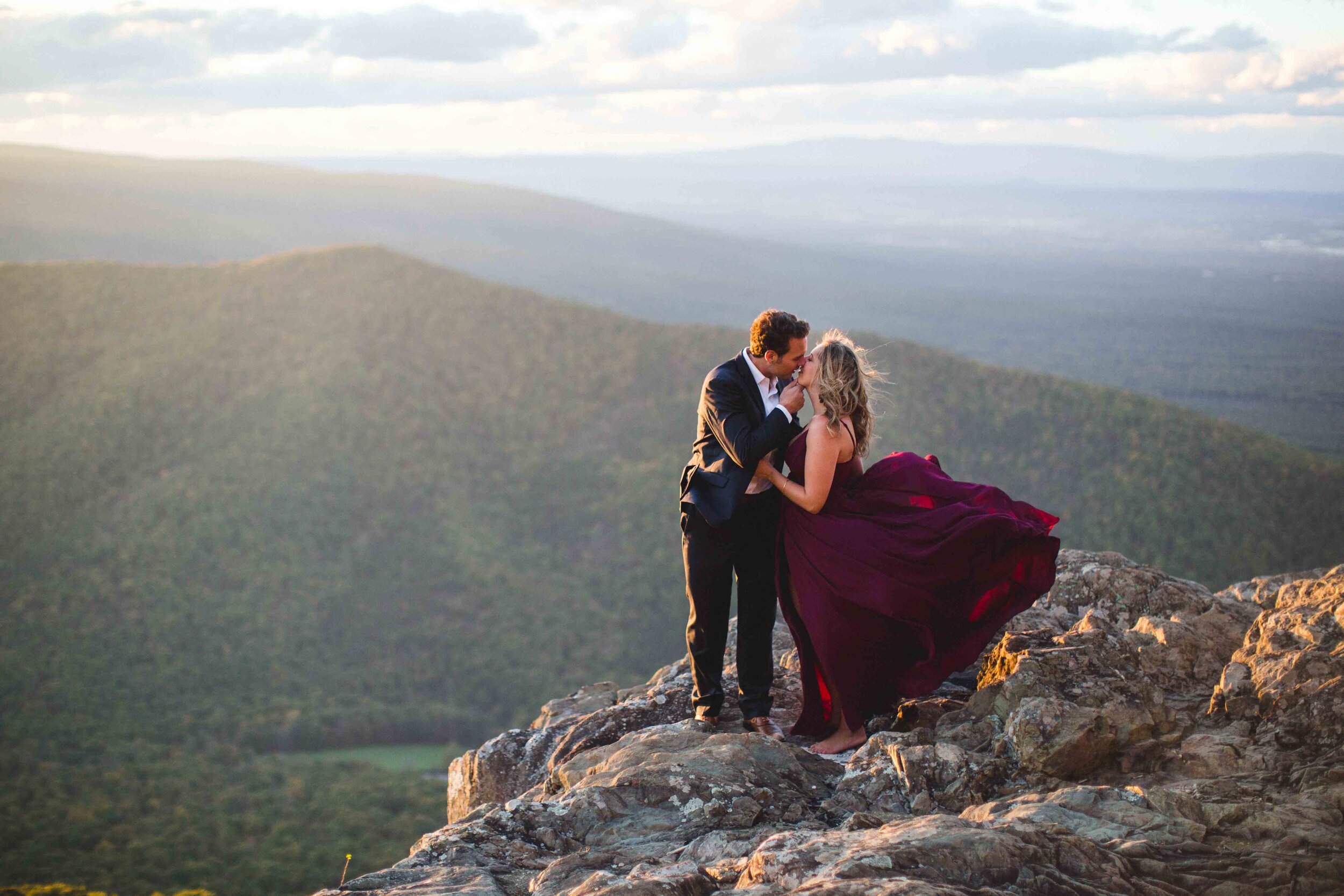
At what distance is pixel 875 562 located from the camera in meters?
4.97

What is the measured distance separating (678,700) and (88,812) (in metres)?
20.0

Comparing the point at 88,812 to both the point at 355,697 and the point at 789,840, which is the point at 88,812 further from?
the point at 789,840

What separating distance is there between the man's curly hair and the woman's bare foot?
2.10 meters

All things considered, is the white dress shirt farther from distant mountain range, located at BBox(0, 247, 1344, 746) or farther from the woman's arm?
distant mountain range, located at BBox(0, 247, 1344, 746)

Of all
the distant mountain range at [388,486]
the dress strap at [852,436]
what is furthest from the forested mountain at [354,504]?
the dress strap at [852,436]

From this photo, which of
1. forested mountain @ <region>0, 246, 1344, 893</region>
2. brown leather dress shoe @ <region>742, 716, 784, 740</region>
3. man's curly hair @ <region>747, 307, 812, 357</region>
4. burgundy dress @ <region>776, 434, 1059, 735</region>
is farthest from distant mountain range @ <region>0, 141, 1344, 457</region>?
brown leather dress shoe @ <region>742, 716, 784, 740</region>

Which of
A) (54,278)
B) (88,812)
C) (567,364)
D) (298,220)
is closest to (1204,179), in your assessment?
(567,364)

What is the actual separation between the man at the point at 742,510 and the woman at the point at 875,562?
0.41 feet

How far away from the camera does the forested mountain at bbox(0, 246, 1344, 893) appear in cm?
2450

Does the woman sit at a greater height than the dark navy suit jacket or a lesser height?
lesser

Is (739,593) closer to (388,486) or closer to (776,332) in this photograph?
(776,332)

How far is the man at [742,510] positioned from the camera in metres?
4.81

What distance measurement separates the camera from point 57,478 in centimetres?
3119

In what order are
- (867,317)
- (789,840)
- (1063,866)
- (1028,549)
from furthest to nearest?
(867,317)
(1028,549)
(789,840)
(1063,866)
